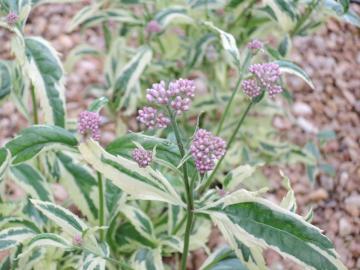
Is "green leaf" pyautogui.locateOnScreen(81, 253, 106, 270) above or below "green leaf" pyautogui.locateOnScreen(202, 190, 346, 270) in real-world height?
below

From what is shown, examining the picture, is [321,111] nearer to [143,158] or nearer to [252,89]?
[252,89]

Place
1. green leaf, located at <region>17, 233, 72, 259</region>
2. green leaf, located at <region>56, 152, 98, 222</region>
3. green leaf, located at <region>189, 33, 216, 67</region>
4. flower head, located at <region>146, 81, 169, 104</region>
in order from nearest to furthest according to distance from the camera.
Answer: flower head, located at <region>146, 81, 169, 104</region>, green leaf, located at <region>17, 233, 72, 259</region>, green leaf, located at <region>56, 152, 98, 222</region>, green leaf, located at <region>189, 33, 216, 67</region>

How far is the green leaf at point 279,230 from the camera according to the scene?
0.93 m

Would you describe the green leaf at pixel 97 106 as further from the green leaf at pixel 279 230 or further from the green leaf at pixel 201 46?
the green leaf at pixel 201 46

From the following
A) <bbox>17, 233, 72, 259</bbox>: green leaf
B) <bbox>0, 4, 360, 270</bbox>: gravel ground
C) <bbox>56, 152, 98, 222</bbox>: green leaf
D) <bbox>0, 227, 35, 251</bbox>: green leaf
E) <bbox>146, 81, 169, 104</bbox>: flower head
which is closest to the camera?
<bbox>146, 81, 169, 104</bbox>: flower head

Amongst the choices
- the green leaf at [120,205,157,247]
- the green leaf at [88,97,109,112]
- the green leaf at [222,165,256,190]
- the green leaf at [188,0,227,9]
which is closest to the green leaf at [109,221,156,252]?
the green leaf at [120,205,157,247]

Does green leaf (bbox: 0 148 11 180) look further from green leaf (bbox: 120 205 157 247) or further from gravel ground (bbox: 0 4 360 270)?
gravel ground (bbox: 0 4 360 270)

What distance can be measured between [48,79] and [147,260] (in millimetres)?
478

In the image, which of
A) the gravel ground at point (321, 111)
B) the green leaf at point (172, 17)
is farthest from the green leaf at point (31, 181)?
the gravel ground at point (321, 111)

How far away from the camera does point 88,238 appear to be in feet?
3.74

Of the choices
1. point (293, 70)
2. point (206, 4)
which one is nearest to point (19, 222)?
point (293, 70)

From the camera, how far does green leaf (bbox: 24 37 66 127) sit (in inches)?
49.6

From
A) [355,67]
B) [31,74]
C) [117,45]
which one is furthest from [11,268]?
[355,67]

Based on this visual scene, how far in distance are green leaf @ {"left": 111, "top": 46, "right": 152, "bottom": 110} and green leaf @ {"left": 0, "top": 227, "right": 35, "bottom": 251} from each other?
0.58 metres
